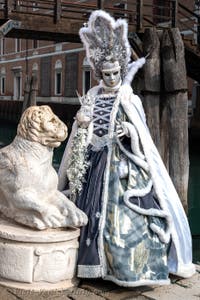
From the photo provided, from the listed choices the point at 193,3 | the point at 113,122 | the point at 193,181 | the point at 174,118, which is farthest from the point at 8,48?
the point at 113,122

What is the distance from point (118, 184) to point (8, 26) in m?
6.26

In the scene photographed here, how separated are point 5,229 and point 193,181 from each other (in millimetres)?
10127

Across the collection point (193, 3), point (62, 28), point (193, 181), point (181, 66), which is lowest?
point (193, 181)

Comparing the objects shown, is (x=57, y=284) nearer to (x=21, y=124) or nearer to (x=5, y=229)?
(x=5, y=229)

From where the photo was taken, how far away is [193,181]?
42.9 feet

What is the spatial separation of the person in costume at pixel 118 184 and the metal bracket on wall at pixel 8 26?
534 cm

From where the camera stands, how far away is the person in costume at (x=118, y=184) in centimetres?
341

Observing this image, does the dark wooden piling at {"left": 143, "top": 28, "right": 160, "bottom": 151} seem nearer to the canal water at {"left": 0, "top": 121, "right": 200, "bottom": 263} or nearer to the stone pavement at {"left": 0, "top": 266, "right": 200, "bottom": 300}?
the canal water at {"left": 0, "top": 121, "right": 200, "bottom": 263}

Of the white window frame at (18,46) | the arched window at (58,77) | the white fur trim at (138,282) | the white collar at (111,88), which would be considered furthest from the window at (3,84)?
the white fur trim at (138,282)

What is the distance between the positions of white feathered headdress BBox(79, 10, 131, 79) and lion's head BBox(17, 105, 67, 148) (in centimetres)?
78

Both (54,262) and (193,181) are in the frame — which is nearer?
(54,262)

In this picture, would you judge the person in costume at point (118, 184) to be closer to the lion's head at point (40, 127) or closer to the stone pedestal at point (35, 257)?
the stone pedestal at point (35, 257)

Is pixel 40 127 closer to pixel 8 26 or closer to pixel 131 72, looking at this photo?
pixel 131 72

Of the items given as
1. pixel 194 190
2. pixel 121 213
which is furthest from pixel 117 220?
pixel 194 190
